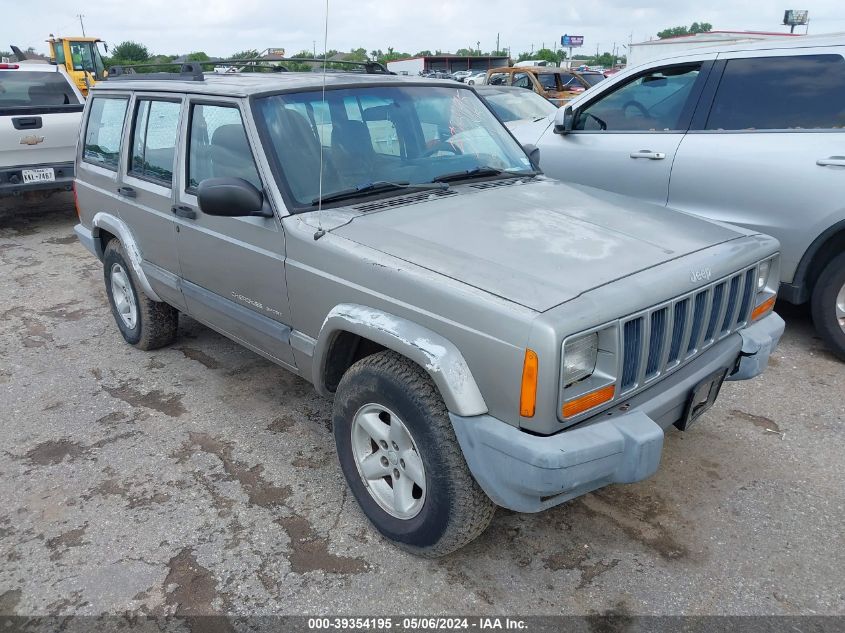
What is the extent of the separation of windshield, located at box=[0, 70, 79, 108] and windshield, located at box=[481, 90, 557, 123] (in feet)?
18.4

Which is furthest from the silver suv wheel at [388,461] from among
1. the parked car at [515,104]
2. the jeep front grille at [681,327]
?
the parked car at [515,104]

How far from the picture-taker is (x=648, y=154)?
507 cm

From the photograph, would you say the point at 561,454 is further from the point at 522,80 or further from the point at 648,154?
the point at 522,80

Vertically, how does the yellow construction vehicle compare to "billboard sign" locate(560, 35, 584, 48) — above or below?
below

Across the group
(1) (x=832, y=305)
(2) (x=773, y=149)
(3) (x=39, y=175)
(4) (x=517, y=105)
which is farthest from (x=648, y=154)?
(3) (x=39, y=175)

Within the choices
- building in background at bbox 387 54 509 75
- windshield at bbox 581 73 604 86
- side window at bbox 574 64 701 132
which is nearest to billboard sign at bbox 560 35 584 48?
building in background at bbox 387 54 509 75

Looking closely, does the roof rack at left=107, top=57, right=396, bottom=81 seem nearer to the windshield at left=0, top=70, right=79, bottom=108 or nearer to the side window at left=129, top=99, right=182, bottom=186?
the side window at left=129, top=99, right=182, bottom=186

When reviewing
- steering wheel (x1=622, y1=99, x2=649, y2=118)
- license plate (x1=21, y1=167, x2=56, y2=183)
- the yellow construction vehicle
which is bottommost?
license plate (x1=21, y1=167, x2=56, y2=183)

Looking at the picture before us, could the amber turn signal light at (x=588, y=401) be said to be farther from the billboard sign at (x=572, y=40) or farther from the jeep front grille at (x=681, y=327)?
the billboard sign at (x=572, y=40)

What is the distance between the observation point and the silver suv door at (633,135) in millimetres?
5016

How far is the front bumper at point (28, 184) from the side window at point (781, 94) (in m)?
7.40

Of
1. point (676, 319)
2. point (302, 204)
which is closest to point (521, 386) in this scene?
point (676, 319)

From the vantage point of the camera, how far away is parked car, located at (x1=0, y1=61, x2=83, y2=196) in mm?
8023

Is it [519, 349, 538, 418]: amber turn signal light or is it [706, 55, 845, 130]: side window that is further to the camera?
[706, 55, 845, 130]: side window
